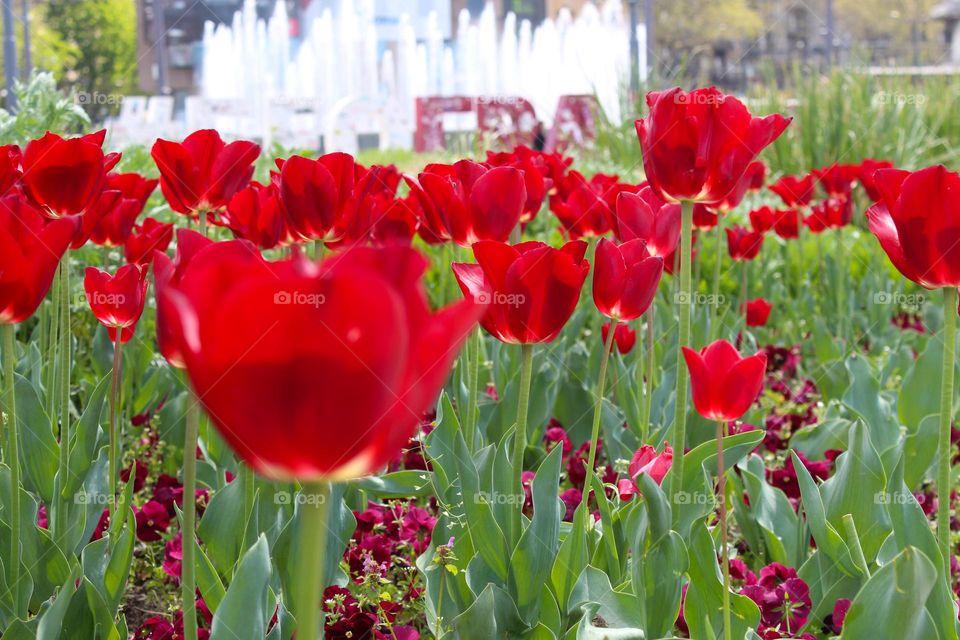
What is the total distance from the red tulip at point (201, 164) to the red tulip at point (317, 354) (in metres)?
1.10

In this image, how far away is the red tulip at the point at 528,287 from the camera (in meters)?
1.18

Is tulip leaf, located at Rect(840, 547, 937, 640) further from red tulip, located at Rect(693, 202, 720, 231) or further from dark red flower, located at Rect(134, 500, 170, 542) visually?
red tulip, located at Rect(693, 202, 720, 231)

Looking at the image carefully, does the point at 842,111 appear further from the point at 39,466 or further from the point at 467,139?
the point at 39,466

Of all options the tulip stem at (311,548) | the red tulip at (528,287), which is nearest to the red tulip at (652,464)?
the red tulip at (528,287)

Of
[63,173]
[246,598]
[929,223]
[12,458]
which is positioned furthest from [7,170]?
[929,223]

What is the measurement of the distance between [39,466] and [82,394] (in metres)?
0.96

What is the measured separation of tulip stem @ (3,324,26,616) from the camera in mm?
1104

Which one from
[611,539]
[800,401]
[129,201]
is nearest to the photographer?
[611,539]

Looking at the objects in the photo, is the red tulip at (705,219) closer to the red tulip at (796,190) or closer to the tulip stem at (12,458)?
the red tulip at (796,190)

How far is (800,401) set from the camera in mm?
3109

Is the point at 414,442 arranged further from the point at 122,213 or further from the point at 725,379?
the point at 725,379

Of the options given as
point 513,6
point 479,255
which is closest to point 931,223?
point 479,255

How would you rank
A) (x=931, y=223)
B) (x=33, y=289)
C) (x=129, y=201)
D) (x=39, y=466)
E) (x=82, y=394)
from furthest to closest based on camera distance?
1. (x=82, y=394)
2. (x=129, y=201)
3. (x=39, y=466)
4. (x=931, y=223)
5. (x=33, y=289)

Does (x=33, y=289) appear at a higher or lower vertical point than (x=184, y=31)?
lower
